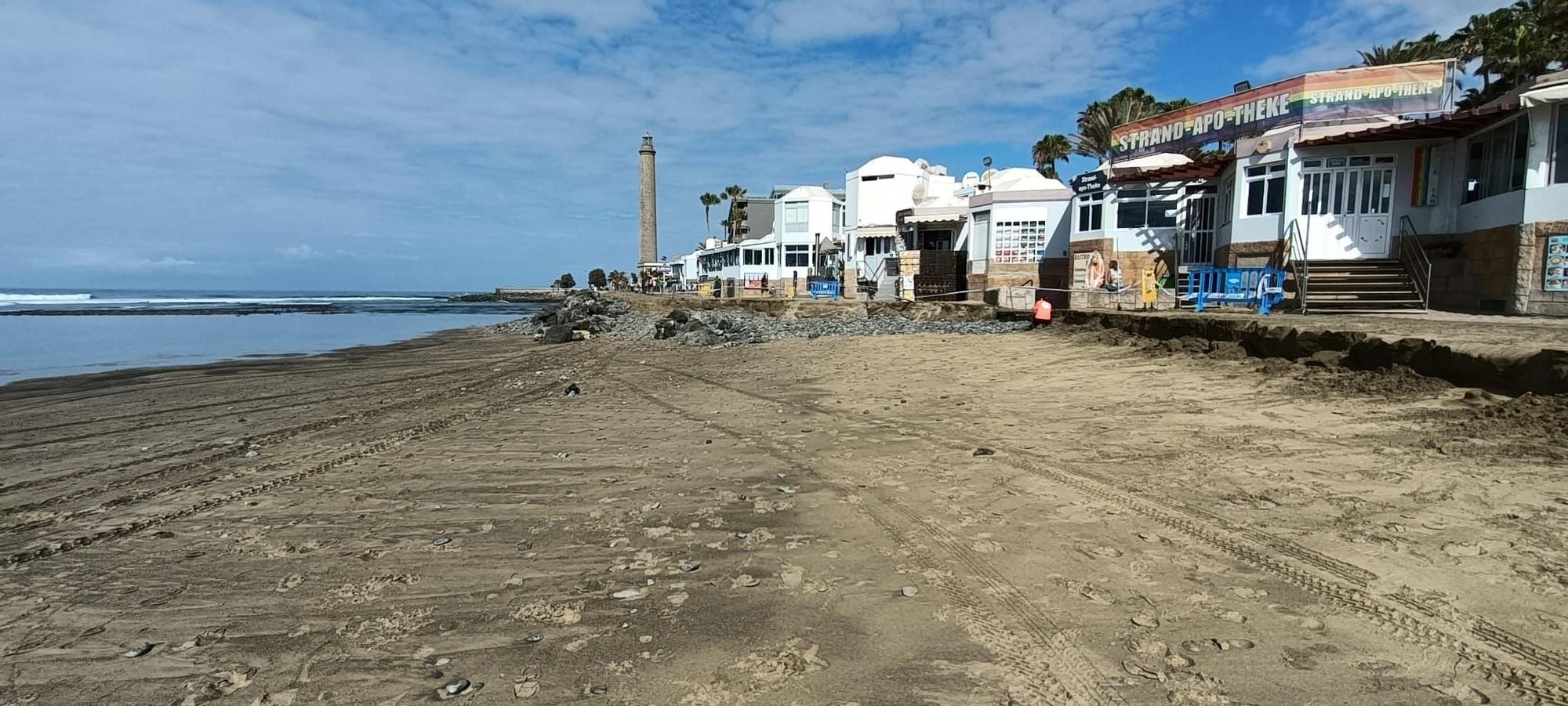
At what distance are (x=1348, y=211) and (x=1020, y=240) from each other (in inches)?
474

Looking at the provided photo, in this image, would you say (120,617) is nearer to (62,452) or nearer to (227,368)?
Answer: (62,452)

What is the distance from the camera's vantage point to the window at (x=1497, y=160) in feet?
44.8

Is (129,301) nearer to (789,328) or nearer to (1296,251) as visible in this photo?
(789,328)

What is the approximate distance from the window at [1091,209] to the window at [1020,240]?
275 centimetres

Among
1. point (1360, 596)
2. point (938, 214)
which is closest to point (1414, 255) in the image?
point (1360, 596)

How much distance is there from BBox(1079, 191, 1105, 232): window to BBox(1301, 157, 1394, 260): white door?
716 cm

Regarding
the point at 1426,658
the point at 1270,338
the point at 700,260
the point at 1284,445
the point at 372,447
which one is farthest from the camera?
the point at 700,260

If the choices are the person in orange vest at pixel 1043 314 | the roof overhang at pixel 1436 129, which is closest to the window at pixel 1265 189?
the roof overhang at pixel 1436 129

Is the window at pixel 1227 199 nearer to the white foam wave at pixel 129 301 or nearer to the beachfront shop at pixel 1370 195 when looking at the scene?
the beachfront shop at pixel 1370 195

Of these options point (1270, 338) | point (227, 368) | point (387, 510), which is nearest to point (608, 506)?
point (387, 510)

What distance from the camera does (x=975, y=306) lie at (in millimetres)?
23812

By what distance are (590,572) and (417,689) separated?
3.87ft

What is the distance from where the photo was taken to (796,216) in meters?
48.5

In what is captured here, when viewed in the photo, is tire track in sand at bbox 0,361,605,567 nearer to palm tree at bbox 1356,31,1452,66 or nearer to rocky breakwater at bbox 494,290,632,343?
rocky breakwater at bbox 494,290,632,343
